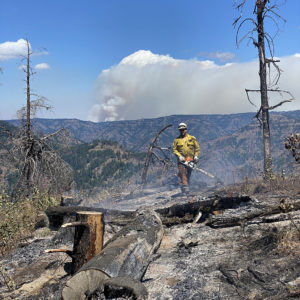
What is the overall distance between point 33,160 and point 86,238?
6.79m

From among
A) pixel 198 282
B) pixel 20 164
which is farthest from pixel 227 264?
pixel 20 164

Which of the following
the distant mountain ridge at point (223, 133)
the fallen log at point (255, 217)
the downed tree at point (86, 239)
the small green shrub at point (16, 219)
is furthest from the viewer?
the distant mountain ridge at point (223, 133)

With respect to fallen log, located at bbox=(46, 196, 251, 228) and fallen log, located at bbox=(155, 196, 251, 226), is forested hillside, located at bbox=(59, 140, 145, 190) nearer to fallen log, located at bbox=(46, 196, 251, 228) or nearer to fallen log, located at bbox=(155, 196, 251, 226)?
fallen log, located at bbox=(46, 196, 251, 228)

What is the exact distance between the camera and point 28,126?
10.4 m

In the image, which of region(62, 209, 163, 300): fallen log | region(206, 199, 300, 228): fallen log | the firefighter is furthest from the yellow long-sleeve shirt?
region(62, 209, 163, 300): fallen log

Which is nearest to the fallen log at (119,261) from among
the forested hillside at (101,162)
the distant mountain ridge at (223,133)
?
the forested hillside at (101,162)

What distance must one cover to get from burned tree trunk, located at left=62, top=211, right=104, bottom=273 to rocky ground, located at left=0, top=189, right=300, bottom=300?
49cm

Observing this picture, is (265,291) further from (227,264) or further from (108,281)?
(108,281)

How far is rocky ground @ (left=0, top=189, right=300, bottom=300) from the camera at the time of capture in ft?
11.9

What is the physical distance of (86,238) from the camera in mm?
4516

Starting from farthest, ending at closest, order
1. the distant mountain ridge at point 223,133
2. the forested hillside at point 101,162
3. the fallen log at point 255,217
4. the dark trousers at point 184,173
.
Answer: the distant mountain ridge at point 223,133, the forested hillside at point 101,162, the dark trousers at point 184,173, the fallen log at point 255,217

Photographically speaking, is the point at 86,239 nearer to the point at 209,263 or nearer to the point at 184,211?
the point at 209,263

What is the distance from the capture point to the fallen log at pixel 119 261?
3.48 metres

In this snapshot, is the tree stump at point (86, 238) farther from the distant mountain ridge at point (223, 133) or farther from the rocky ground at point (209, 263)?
the distant mountain ridge at point (223, 133)
